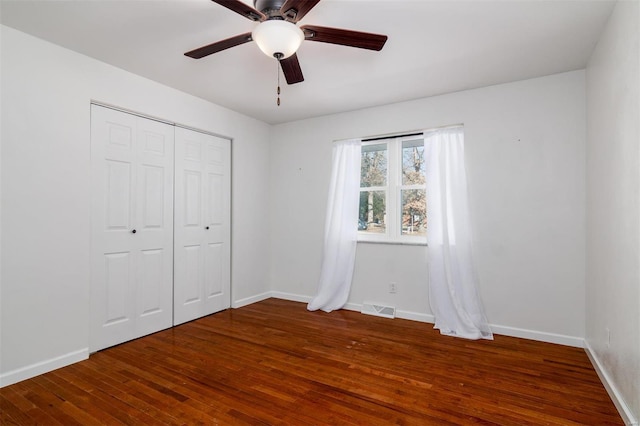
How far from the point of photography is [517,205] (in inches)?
130

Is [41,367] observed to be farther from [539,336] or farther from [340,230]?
[539,336]

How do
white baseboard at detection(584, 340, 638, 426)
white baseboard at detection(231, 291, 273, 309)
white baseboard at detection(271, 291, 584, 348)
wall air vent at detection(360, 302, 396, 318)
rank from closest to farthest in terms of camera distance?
1. white baseboard at detection(584, 340, 638, 426)
2. white baseboard at detection(271, 291, 584, 348)
3. wall air vent at detection(360, 302, 396, 318)
4. white baseboard at detection(231, 291, 273, 309)

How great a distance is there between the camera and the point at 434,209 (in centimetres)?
369

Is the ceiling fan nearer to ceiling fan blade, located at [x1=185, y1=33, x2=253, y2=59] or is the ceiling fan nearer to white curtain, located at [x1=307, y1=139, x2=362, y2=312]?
ceiling fan blade, located at [x1=185, y1=33, x2=253, y2=59]

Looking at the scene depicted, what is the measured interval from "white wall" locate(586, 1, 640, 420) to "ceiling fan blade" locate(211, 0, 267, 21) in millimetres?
2046

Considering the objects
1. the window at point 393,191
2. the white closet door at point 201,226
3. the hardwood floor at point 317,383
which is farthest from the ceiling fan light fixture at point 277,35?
the window at point 393,191

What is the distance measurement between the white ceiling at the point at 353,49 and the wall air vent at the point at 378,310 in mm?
2493

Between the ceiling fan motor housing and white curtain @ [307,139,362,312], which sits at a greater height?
the ceiling fan motor housing

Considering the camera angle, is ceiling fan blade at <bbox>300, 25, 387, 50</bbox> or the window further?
the window

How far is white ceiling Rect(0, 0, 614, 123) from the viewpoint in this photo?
2.15m

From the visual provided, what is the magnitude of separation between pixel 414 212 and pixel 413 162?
0.61 meters

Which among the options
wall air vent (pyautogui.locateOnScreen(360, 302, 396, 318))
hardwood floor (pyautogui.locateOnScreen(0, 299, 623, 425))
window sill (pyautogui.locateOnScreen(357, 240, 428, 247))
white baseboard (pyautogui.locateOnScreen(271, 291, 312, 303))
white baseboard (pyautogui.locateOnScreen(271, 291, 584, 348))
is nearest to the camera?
hardwood floor (pyautogui.locateOnScreen(0, 299, 623, 425))

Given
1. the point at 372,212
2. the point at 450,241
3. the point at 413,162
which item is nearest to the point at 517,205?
the point at 450,241

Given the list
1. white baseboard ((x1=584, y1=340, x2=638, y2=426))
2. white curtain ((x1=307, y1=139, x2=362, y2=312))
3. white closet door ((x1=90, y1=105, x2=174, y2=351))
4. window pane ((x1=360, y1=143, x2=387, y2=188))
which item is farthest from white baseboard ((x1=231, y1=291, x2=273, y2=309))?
white baseboard ((x1=584, y1=340, x2=638, y2=426))
